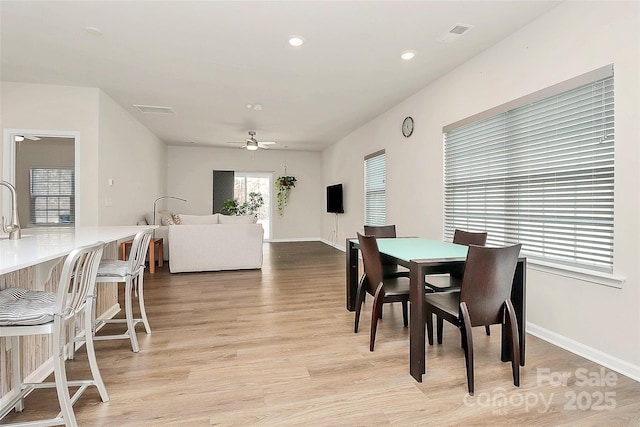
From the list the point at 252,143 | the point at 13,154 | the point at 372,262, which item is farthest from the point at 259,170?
the point at 372,262

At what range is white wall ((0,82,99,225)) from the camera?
4293mm

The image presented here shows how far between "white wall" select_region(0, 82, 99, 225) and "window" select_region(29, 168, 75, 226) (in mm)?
1237

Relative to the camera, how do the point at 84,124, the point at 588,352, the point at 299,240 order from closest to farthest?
1. the point at 588,352
2. the point at 84,124
3. the point at 299,240

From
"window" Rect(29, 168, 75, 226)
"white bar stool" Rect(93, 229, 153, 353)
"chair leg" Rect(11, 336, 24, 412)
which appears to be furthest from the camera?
"window" Rect(29, 168, 75, 226)

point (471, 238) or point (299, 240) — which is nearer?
point (471, 238)

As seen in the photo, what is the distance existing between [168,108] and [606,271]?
5805 mm

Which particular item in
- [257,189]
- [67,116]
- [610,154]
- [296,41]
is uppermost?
[296,41]

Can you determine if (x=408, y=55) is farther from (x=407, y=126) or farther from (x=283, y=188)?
(x=283, y=188)

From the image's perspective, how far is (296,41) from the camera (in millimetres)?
3121

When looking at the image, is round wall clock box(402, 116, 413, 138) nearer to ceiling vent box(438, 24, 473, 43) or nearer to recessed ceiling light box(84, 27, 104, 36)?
ceiling vent box(438, 24, 473, 43)

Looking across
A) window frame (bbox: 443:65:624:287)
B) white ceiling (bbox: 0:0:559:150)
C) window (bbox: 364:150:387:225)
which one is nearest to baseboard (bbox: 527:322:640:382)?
window frame (bbox: 443:65:624:287)

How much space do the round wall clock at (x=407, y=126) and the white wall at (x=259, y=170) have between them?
4999 millimetres

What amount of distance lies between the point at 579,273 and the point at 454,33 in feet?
7.33

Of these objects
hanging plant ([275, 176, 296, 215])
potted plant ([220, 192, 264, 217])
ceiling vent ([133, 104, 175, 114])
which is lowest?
potted plant ([220, 192, 264, 217])
